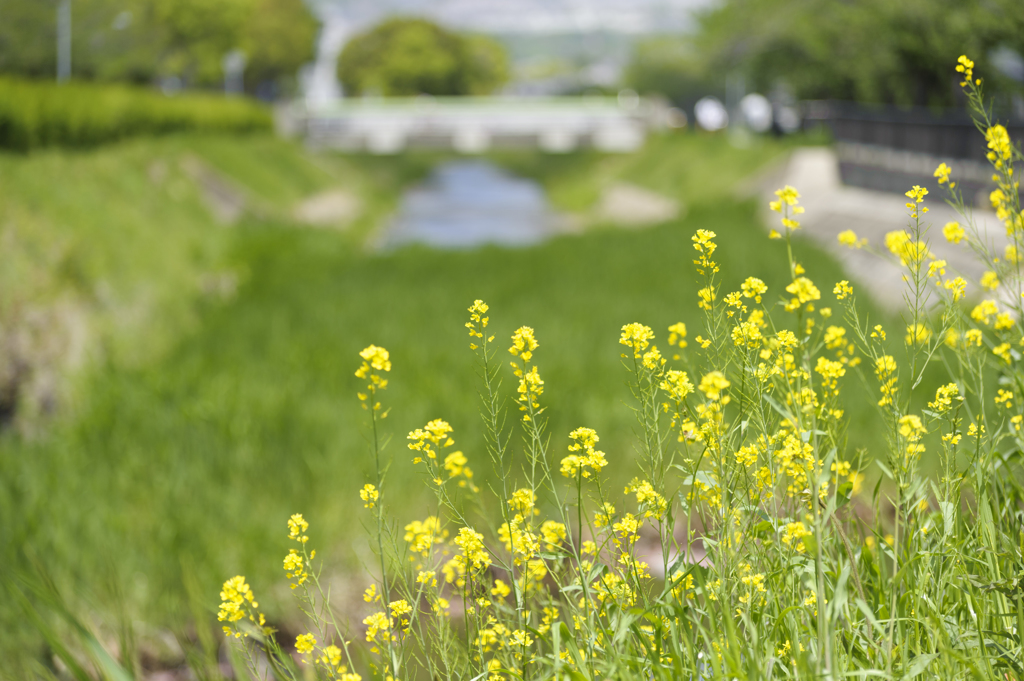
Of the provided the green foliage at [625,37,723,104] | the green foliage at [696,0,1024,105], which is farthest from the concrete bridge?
the green foliage at [625,37,723,104]

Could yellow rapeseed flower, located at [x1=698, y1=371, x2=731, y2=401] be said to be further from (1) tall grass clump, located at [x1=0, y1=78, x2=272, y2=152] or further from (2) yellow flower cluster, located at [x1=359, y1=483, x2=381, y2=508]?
(1) tall grass clump, located at [x1=0, y1=78, x2=272, y2=152]

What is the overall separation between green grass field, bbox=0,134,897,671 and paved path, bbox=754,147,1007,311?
20.7 inches

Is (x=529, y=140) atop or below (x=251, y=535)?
atop

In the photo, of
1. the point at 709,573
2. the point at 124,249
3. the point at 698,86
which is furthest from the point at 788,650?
the point at 698,86

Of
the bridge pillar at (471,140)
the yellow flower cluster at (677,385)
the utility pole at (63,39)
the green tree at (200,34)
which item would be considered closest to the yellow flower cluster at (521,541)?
the yellow flower cluster at (677,385)

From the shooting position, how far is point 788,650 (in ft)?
5.54

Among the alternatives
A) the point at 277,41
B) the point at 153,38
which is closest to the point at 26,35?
the point at 153,38

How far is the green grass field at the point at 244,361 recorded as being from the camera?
16.6 feet

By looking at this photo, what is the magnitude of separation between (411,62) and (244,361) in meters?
89.2

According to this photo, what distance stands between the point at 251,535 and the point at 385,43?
317ft

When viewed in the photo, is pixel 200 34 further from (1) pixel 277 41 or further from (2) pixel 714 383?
(2) pixel 714 383

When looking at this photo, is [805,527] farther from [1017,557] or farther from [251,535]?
[251,535]

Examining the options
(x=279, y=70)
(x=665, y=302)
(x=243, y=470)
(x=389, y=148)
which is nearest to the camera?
(x=243, y=470)

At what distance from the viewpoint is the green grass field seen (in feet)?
16.6
